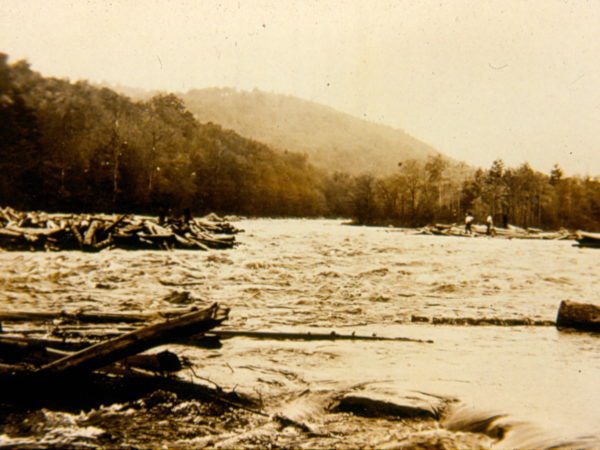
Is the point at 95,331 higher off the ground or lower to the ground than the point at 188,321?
lower

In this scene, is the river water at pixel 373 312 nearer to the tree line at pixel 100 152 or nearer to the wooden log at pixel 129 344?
the wooden log at pixel 129 344

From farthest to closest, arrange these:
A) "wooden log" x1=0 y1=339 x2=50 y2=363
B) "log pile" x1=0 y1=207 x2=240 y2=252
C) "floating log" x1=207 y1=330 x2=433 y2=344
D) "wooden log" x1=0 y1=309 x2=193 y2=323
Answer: "log pile" x1=0 y1=207 x2=240 y2=252, "floating log" x1=207 y1=330 x2=433 y2=344, "wooden log" x1=0 y1=309 x2=193 y2=323, "wooden log" x1=0 y1=339 x2=50 y2=363

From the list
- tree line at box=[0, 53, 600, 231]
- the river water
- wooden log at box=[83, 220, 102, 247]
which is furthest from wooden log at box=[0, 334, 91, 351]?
tree line at box=[0, 53, 600, 231]

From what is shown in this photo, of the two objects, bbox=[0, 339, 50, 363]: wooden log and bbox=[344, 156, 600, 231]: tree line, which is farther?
bbox=[344, 156, 600, 231]: tree line

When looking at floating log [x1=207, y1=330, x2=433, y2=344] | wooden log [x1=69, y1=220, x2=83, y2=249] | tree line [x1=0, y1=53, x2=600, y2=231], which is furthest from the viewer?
tree line [x1=0, y1=53, x2=600, y2=231]

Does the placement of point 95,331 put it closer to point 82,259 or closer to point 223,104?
point 82,259

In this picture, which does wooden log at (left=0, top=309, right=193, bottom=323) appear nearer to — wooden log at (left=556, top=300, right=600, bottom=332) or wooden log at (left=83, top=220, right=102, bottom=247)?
wooden log at (left=556, top=300, right=600, bottom=332)

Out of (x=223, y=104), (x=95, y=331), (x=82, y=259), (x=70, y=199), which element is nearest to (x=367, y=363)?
(x=95, y=331)
